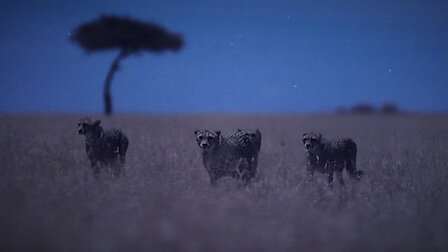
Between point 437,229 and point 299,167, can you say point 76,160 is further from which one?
point 437,229

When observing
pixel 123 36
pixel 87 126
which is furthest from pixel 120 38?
pixel 87 126

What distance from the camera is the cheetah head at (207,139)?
8.11m

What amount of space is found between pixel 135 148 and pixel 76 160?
8.11 ft

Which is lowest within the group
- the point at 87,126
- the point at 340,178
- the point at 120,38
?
the point at 340,178

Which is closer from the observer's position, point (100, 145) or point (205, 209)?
point (205, 209)

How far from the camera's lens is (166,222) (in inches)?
187

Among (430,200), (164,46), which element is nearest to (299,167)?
(430,200)

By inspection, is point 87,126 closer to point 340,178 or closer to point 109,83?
point 340,178

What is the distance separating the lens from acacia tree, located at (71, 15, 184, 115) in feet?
117

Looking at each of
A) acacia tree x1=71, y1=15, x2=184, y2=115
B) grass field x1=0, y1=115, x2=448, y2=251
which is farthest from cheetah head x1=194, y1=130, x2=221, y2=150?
acacia tree x1=71, y1=15, x2=184, y2=115

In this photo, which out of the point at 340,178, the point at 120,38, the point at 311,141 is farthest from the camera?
the point at 120,38

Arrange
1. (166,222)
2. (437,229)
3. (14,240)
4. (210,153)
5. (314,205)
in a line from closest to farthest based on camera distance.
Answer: (14,240) < (166,222) < (437,229) < (314,205) < (210,153)

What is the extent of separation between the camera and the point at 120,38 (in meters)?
36.4

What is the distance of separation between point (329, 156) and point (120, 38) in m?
30.4
